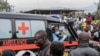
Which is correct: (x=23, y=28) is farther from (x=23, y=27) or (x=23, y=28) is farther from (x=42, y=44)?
(x=42, y=44)

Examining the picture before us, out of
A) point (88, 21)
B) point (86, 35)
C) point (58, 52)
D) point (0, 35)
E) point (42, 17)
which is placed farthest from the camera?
point (88, 21)

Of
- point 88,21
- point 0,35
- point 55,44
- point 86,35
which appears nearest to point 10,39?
point 0,35

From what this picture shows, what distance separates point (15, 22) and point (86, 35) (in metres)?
3.43

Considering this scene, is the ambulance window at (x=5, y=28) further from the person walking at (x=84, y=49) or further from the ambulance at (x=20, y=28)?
the person walking at (x=84, y=49)

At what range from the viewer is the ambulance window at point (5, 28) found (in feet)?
31.9

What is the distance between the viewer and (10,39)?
392 inches

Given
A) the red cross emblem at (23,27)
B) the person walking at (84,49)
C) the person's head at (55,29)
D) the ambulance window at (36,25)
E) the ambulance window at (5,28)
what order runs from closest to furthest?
the person walking at (84,49), the ambulance window at (5,28), the red cross emblem at (23,27), the ambulance window at (36,25), the person's head at (55,29)

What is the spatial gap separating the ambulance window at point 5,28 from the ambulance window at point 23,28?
24cm

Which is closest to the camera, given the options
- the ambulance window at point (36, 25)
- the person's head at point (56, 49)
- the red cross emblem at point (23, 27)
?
the person's head at point (56, 49)

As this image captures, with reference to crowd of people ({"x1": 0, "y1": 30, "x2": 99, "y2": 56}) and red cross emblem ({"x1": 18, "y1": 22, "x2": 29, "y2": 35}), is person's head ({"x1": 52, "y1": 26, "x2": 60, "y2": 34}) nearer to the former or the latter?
red cross emblem ({"x1": 18, "y1": 22, "x2": 29, "y2": 35})

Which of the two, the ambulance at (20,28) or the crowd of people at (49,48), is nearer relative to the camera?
the crowd of people at (49,48)

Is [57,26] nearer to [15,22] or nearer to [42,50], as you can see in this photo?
[15,22]

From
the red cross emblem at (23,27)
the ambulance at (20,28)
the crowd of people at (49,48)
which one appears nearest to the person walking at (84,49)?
the crowd of people at (49,48)

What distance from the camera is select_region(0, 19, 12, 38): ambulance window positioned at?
9.71 m
